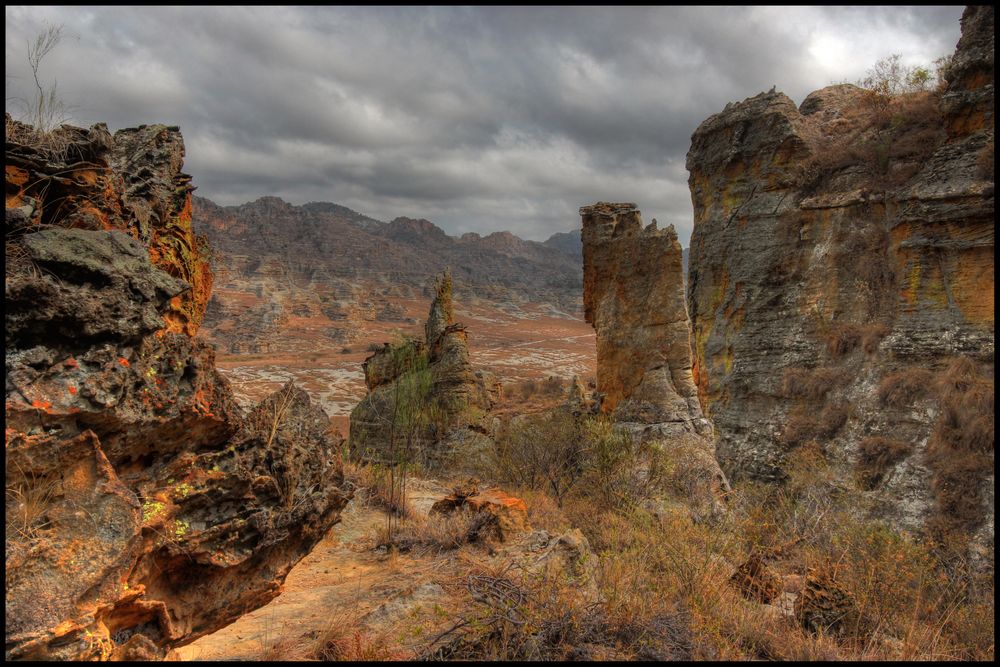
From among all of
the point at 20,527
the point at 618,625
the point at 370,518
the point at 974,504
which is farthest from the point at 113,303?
the point at 974,504

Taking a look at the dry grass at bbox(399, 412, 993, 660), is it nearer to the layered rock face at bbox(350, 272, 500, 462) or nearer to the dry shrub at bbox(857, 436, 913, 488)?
the dry shrub at bbox(857, 436, 913, 488)

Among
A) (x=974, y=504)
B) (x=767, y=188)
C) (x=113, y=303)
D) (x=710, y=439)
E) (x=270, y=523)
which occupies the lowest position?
(x=974, y=504)

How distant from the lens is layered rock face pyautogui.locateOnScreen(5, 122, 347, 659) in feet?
6.88

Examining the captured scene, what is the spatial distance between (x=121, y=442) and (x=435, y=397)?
38.0 ft

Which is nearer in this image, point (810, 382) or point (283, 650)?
point (283, 650)

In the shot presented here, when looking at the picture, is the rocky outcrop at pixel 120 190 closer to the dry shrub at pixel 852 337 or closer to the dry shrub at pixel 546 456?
the dry shrub at pixel 546 456

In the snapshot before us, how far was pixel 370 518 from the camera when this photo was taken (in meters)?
7.75

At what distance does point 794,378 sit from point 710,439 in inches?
224

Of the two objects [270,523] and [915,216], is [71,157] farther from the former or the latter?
[915,216]

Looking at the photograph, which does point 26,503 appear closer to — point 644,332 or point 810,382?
point 644,332

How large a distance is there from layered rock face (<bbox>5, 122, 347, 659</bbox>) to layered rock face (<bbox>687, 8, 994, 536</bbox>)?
11.3 m

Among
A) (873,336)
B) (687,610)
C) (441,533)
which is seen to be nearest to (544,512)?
(441,533)

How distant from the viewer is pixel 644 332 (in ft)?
34.2

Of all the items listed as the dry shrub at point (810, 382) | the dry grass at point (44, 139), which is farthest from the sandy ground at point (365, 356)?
the dry shrub at point (810, 382)
